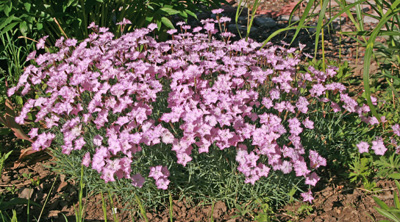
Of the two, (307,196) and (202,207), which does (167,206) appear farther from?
(307,196)

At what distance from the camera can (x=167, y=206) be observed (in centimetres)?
246

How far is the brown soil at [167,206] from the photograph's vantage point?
7.63ft

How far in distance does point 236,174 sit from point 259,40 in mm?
2947

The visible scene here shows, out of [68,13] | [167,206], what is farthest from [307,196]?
[68,13]

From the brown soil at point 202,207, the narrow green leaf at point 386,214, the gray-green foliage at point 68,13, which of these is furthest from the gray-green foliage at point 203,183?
the gray-green foliage at point 68,13

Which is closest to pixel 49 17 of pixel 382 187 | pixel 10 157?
pixel 10 157

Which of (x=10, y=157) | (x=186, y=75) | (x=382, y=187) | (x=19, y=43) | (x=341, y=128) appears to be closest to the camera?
(x=186, y=75)

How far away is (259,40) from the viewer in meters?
4.85

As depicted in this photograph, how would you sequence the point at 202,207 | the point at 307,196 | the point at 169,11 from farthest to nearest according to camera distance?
the point at 169,11 → the point at 202,207 → the point at 307,196

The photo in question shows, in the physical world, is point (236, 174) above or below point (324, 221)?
above

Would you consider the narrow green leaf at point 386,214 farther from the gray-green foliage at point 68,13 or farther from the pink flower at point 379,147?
the gray-green foliage at point 68,13

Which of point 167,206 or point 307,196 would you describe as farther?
point 167,206

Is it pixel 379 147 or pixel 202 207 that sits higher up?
pixel 379 147

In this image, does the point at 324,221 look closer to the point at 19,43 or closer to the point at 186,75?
the point at 186,75
